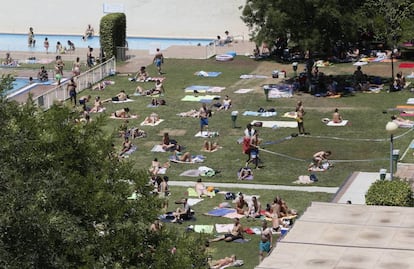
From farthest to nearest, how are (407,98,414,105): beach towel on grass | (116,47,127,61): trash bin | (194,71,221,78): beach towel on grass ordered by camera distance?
(116,47,127,61): trash bin < (194,71,221,78): beach towel on grass < (407,98,414,105): beach towel on grass

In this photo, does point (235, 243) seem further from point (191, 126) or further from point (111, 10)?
point (111, 10)

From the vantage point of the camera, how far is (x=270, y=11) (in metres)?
43.5

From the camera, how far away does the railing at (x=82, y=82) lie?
42.5m

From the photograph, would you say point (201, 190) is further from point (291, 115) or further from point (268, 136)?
point (291, 115)

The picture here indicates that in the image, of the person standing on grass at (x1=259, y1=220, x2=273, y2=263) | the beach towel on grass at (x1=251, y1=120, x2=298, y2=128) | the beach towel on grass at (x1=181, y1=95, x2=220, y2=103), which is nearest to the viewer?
the person standing on grass at (x1=259, y1=220, x2=273, y2=263)

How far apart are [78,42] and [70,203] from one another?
4732 centimetres

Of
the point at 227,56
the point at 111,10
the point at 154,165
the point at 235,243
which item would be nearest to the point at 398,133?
the point at 154,165

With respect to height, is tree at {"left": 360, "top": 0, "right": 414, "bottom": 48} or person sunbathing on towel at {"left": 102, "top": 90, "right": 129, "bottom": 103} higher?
tree at {"left": 360, "top": 0, "right": 414, "bottom": 48}

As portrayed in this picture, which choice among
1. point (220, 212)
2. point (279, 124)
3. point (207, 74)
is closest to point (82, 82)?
point (207, 74)

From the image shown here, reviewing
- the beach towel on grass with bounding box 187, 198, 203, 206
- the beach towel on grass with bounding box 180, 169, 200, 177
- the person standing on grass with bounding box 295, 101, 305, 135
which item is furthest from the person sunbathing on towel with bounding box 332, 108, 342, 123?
the beach towel on grass with bounding box 187, 198, 203, 206

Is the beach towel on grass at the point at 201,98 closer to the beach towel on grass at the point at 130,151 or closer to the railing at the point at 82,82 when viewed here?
the railing at the point at 82,82

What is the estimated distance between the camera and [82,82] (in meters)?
46.4

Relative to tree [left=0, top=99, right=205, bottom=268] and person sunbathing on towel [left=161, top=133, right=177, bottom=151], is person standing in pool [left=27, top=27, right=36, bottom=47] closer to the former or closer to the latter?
person sunbathing on towel [left=161, top=133, right=177, bottom=151]

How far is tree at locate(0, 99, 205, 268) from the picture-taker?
15875mm
